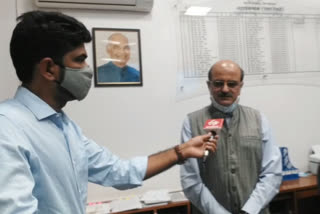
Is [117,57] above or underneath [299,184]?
above

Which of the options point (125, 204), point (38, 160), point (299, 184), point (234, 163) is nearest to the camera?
point (38, 160)

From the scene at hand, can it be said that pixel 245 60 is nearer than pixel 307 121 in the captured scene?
Yes

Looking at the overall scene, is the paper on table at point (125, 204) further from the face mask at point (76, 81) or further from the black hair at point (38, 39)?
the black hair at point (38, 39)

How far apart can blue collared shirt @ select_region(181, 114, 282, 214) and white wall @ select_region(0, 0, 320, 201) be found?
2.74 feet

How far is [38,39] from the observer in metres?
0.92

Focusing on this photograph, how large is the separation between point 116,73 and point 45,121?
57.3 inches

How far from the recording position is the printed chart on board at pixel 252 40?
252cm

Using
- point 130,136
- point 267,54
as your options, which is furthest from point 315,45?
point 130,136

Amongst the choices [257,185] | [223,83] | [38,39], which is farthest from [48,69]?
[257,185]

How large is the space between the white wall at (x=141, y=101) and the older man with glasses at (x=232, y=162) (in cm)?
82

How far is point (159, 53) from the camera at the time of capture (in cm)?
246

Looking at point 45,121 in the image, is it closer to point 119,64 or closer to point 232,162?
point 232,162

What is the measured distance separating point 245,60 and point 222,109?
4.10 ft

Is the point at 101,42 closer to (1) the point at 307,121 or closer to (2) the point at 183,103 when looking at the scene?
(2) the point at 183,103
